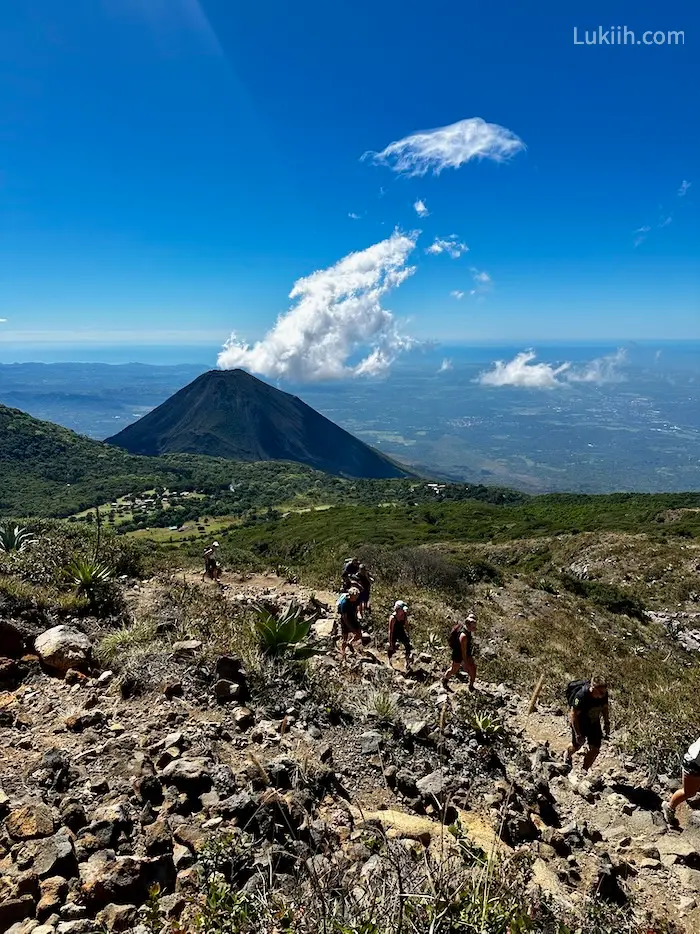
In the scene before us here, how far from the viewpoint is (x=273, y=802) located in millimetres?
3582

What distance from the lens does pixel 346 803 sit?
4074 mm

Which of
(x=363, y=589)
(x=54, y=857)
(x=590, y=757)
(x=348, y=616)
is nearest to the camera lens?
(x=54, y=857)

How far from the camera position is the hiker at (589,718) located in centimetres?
633

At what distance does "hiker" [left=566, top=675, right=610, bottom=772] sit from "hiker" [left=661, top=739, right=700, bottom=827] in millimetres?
1015

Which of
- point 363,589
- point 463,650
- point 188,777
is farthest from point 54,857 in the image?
point 363,589

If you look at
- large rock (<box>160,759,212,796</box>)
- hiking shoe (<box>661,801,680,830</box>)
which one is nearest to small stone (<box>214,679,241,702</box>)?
large rock (<box>160,759,212,796</box>)

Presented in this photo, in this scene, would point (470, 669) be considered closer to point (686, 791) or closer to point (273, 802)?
point (686, 791)

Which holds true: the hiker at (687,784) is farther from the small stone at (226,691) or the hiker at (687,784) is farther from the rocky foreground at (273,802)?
the small stone at (226,691)

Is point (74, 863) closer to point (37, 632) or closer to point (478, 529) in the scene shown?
point (37, 632)

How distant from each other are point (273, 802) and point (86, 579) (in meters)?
5.69

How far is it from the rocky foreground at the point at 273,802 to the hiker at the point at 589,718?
34 centimetres

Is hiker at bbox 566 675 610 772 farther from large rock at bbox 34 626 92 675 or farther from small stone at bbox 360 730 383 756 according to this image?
large rock at bbox 34 626 92 675

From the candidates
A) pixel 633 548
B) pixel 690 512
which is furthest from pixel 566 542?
pixel 690 512

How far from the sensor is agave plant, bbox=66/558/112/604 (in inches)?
308
